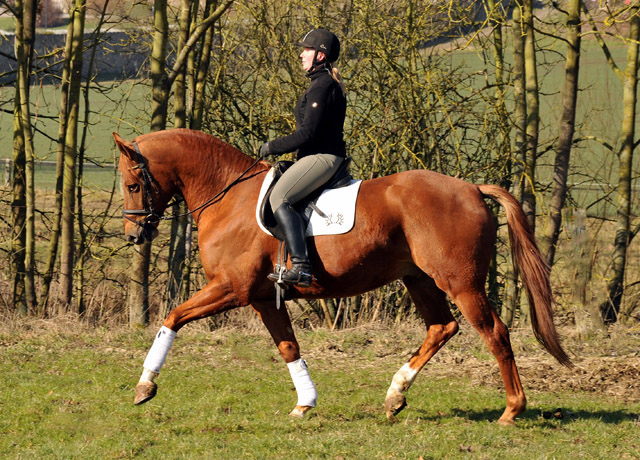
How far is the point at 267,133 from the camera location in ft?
35.6

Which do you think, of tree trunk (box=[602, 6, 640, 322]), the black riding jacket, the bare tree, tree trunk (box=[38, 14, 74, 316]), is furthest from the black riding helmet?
tree trunk (box=[602, 6, 640, 322])

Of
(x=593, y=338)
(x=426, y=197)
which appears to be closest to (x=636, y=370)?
(x=593, y=338)

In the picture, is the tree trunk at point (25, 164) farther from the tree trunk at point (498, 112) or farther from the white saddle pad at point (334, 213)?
the tree trunk at point (498, 112)

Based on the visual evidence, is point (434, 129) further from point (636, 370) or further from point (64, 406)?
point (64, 406)

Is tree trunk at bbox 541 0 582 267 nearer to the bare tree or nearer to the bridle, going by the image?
the bare tree

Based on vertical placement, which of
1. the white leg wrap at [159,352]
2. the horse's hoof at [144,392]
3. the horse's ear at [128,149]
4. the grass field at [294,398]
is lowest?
the grass field at [294,398]

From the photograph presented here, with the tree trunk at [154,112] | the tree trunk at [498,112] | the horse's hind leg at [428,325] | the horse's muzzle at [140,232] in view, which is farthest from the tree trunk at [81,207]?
the horse's hind leg at [428,325]

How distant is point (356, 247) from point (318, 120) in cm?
96

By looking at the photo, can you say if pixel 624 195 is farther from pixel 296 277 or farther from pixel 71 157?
pixel 71 157

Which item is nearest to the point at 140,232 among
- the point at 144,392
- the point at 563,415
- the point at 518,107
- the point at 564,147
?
the point at 144,392

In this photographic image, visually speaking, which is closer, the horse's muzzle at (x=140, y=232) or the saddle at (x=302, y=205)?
the saddle at (x=302, y=205)

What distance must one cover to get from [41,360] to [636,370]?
18.7ft

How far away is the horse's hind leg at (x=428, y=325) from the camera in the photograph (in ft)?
19.9

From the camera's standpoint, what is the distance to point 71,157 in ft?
32.9
